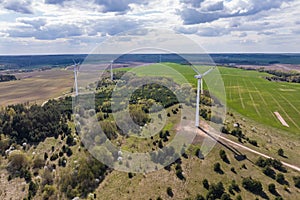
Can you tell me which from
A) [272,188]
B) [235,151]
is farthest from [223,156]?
[272,188]

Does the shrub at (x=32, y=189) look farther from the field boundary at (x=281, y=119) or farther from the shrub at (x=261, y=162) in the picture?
the field boundary at (x=281, y=119)

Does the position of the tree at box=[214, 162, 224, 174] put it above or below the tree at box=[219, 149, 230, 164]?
below

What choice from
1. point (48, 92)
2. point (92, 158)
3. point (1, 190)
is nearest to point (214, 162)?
point (92, 158)

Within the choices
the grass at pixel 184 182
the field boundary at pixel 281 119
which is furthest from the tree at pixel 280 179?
the field boundary at pixel 281 119

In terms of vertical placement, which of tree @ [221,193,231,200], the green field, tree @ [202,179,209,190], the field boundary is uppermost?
the green field

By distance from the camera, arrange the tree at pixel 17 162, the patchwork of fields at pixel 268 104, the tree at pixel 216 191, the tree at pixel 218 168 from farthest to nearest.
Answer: the patchwork of fields at pixel 268 104 → the tree at pixel 17 162 → the tree at pixel 218 168 → the tree at pixel 216 191

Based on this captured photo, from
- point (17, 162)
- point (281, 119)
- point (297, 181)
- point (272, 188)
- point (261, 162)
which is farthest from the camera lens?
point (281, 119)

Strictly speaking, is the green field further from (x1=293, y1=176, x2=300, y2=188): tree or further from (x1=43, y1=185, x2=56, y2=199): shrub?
(x1=43, y1=185, x2=56, y2=199): shrub

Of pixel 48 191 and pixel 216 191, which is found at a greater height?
pixel 216 191

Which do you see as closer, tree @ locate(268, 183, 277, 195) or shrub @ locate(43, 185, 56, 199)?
tree @ locate(268, 183, 277, 195)

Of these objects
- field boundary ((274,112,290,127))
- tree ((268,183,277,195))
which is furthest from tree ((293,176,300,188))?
field boundary ((274,112,290,127))

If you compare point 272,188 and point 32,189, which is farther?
point 32,189

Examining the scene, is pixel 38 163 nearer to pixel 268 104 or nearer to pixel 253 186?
pixel 253 186
